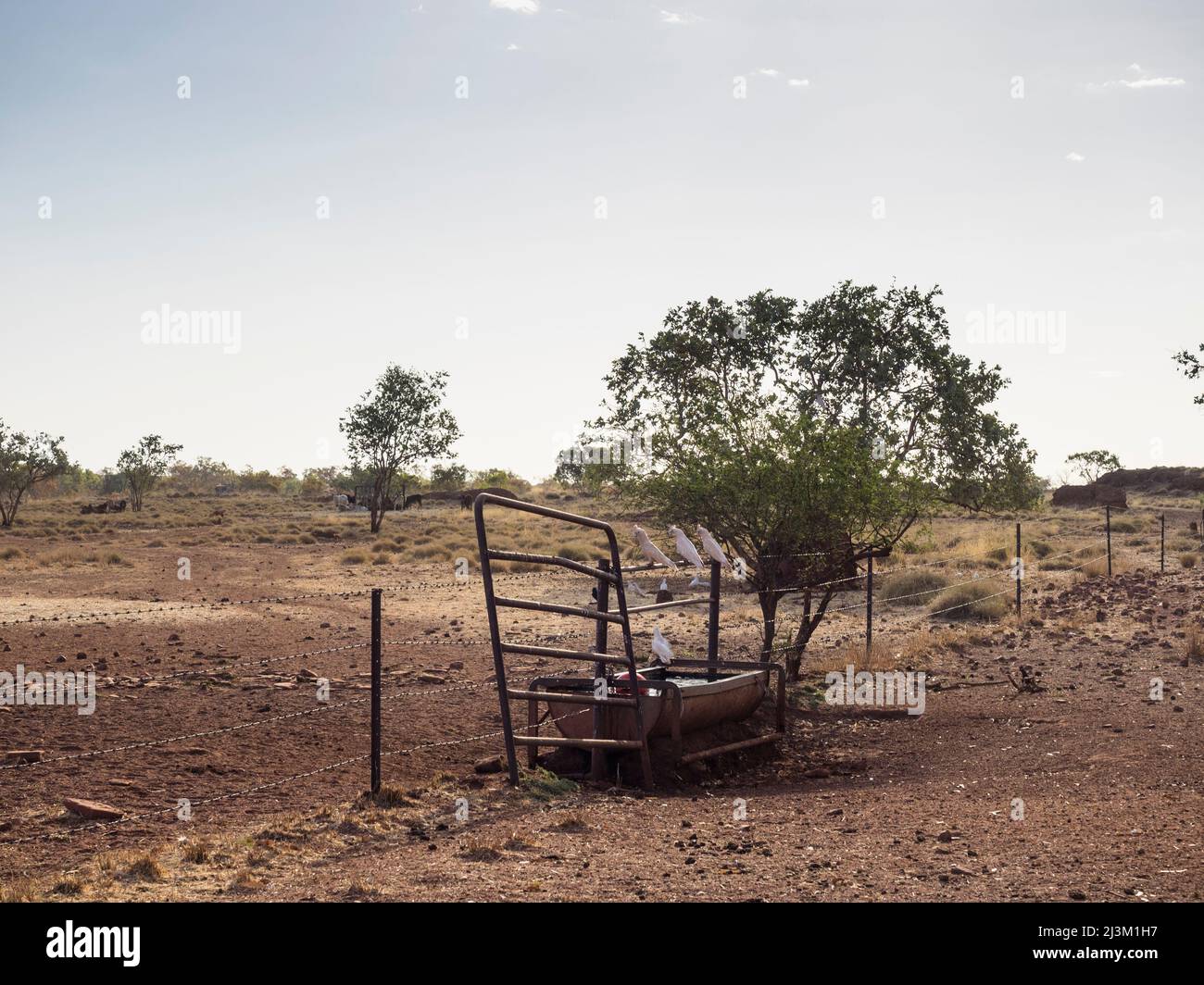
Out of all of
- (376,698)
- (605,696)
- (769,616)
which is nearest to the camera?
(376,698)

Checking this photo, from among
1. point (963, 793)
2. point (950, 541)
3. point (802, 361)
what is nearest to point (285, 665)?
point (963, 793)

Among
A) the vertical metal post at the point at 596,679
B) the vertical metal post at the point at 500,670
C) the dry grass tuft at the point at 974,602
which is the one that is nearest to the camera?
the vertical metal post at the point at 500,670

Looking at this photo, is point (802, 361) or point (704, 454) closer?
point (704, 454)

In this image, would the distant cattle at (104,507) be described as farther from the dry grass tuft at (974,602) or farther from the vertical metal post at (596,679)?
the vertical metal post at (596,679)

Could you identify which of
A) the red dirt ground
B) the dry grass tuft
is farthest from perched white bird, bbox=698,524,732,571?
the dry grass tuft

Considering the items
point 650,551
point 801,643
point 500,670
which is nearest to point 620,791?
point 500,670

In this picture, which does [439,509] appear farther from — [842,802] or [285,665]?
[842,802]

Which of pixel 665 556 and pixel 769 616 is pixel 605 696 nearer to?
pixel 665 556

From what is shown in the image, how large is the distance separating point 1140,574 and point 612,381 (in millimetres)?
14061

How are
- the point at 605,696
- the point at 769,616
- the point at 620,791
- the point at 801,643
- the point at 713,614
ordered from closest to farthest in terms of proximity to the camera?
the point at 620,791 → the point at 605,696 → the point at 713,614 → the point at 769,616 → the point at 801,643

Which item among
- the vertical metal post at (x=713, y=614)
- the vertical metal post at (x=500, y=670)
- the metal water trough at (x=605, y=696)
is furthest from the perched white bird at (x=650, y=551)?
the vertical metal post at (x=500, y=670)

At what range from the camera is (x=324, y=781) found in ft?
28.5

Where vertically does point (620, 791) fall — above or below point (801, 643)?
below
